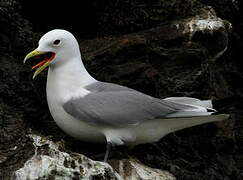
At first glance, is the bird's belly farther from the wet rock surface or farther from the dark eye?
the dark eye

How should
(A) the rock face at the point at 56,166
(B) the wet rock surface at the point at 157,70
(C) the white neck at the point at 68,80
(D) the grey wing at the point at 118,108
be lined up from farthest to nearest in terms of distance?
(B) the wet rock surface at the point at 157,70 → (C) the white neck at the point at 68,80 → (D) the grey wing at the point at 118,108 → (A) the rock face at the point at 56,166

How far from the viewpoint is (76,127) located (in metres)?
3.98

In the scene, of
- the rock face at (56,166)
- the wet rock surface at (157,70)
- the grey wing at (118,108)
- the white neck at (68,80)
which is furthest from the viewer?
the wet rock surface at (157,70)

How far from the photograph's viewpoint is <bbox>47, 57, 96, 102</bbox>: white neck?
407 cm

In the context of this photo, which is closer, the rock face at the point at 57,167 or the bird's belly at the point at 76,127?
the rock face at the point at 57,167

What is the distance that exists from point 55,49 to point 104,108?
0.67m

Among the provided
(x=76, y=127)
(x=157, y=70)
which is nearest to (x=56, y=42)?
(x=76, y=127)

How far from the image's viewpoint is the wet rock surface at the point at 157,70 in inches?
174

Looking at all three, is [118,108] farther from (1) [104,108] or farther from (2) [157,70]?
(2) [157,70]

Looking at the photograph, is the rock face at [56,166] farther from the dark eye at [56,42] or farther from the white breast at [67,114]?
the dark eye at [56,42]

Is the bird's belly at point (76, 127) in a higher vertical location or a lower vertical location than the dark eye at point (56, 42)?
lower

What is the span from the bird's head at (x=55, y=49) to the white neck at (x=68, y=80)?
51mm

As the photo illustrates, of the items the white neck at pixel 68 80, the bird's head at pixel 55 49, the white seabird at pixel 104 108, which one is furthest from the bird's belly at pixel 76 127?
the bird's head at pixel 55 49

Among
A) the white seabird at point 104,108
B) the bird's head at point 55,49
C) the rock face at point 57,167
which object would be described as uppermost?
the bird's head at point 55,49
